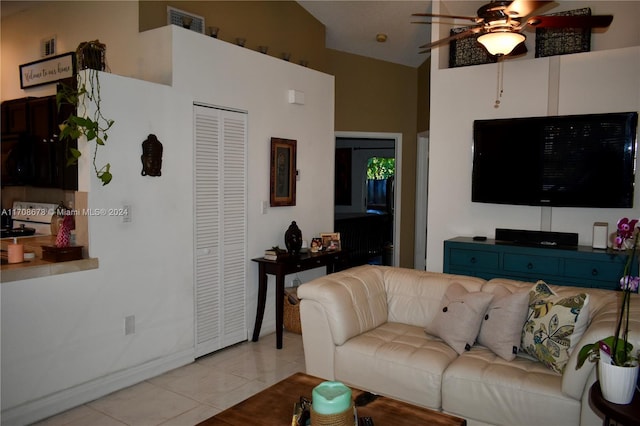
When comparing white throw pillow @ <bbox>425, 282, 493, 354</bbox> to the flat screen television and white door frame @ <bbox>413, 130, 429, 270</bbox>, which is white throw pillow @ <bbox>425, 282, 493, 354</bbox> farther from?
white door frame @ <bbox>413, 130, 429, 270</bbox>

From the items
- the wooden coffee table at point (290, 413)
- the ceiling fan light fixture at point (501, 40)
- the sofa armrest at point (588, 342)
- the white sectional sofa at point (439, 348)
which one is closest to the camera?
the wooden coffee table at point (290, 413)

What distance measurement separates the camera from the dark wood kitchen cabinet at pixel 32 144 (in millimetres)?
4570

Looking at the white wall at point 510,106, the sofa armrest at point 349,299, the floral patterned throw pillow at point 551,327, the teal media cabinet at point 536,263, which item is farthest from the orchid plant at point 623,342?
the white wall at point 510,106

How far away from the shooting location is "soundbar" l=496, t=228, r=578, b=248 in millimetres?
4465

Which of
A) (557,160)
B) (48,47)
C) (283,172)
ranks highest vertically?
(48,47)

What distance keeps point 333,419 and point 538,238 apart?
11.8 ft

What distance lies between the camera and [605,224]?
4234 millimetres

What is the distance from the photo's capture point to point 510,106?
15.6 ft

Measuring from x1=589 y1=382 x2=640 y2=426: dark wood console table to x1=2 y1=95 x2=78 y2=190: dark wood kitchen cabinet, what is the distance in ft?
14.0

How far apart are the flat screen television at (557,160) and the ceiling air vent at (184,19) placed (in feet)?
9.49

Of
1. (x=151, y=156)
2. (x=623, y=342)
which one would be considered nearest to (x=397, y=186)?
(x=151, y=156)

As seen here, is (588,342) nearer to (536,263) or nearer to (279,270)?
(536,263)

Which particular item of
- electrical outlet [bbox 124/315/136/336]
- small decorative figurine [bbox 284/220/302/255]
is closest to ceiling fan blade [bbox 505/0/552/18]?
small decorative figurine [bbox 284/220/302/255]

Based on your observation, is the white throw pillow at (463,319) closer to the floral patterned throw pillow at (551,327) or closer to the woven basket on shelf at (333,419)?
the floral patterned throw pillow at (551,327)
